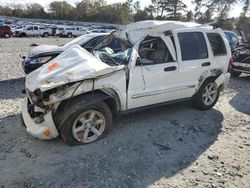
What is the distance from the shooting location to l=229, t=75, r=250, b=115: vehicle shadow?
23.9ft

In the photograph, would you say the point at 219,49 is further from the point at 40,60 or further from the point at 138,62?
the point at 40,60

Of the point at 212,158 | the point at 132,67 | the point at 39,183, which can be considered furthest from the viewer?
the point at 132,67

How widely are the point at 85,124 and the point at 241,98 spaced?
202 inches

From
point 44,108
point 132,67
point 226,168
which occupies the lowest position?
point 226,168

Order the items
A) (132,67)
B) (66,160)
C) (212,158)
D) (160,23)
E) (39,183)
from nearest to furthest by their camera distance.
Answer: (39,183) → (66,160) → (212,158) → (132,67) → (160,23)

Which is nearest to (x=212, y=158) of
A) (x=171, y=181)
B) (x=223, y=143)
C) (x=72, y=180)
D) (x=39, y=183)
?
(x=223, y=143)

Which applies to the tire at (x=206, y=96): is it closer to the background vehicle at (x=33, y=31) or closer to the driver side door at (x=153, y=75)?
the driver side door at (x=153, y=75)

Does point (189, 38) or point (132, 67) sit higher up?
point (189, 38)

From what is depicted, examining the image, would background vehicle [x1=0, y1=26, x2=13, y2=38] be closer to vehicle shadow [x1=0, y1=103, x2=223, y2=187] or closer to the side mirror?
vehicle shadow [x1=0, y1=103, x2=223, y2=187]

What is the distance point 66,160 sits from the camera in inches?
173

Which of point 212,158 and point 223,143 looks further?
point 223,143

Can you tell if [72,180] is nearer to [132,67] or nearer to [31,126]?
[31,126]

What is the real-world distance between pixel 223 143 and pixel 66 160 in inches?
107

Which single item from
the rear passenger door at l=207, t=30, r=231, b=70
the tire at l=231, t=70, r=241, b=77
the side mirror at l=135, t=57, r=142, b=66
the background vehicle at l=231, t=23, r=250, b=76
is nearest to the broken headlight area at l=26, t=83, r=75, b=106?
the side mirror at l=135, t=57, r=142, b=66
